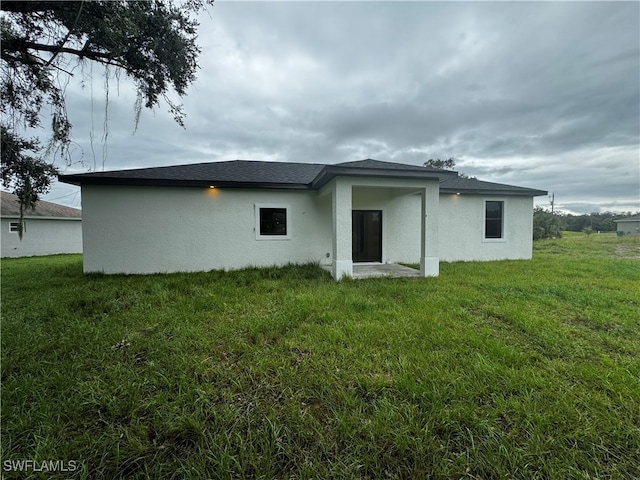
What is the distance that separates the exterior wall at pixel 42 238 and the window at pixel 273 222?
56.7 feet

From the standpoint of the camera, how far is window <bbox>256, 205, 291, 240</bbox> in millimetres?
8656

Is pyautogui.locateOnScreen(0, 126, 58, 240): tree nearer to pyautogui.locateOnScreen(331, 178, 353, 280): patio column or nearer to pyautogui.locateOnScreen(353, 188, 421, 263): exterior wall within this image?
pyautogui.locateOnScreen(331, 178, 353, 280): patio column

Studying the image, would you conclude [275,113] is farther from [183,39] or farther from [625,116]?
[625,116]

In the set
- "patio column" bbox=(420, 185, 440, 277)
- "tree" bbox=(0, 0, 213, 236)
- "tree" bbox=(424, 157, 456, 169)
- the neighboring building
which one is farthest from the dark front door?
the neighboring building

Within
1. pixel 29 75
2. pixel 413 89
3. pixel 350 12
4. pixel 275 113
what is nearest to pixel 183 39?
pixel 29 75

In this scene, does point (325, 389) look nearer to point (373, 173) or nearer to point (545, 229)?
point (373, 173)

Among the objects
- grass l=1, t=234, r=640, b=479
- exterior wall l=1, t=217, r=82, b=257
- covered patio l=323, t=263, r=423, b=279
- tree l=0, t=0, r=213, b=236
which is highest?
tree l=0, t=0, r=213, b=236

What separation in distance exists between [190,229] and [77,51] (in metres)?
4.72

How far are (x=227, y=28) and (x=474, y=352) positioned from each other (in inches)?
341

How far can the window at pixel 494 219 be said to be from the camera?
34.4 ft

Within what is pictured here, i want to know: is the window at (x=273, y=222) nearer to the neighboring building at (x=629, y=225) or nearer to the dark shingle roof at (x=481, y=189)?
the dark shingle roof at (x=481, y=189)

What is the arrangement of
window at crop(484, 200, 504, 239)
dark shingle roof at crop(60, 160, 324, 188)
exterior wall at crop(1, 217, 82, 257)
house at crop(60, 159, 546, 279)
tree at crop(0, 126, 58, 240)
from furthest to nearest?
exterior wall at crop(1, 217, 82, 257) → window at crop(484, 200, 504, 239) → dark shingle roof at crop(60, 160, 324, 188) → house at crop(60, 159, 546, 279) → tree at crop(0, 126, 58, 240)

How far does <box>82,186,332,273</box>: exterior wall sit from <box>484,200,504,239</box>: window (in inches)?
269

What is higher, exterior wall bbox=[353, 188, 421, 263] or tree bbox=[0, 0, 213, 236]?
tree bbox=[0, 0, 213, 236]
